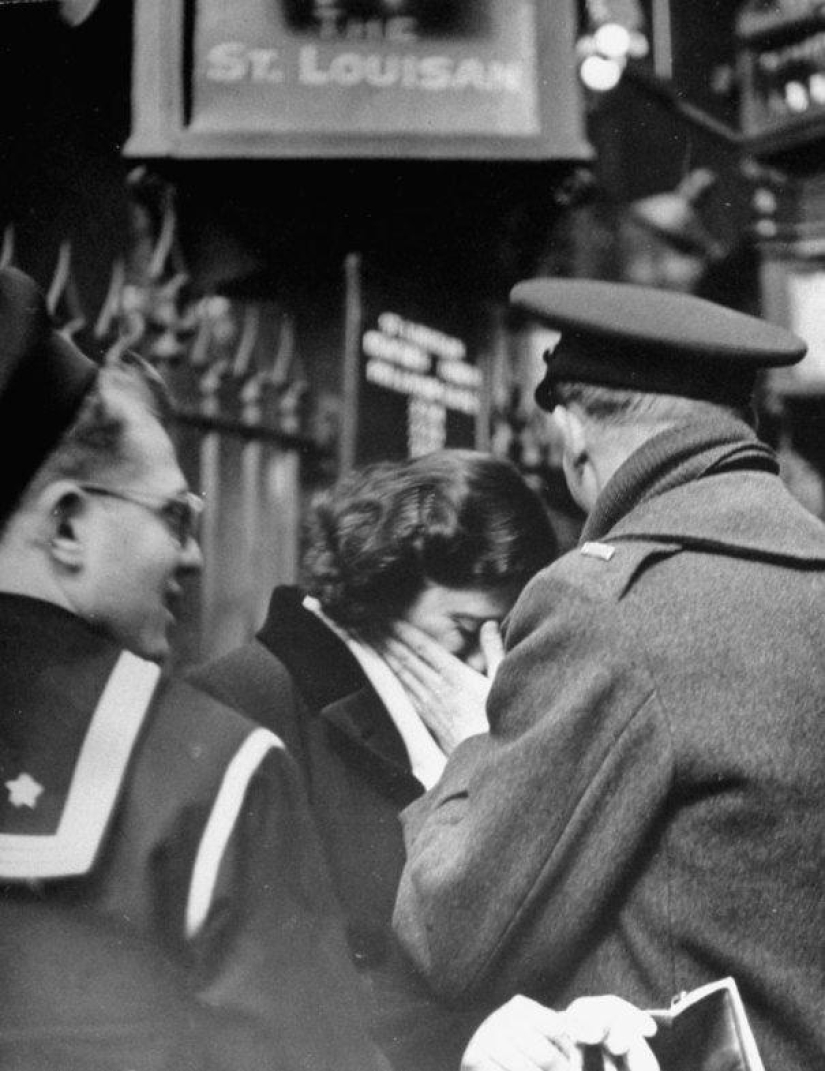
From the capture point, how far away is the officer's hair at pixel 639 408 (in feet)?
6.62

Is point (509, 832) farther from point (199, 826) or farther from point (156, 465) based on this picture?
point (156, 465)

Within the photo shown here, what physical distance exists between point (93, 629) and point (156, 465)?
1.15ft

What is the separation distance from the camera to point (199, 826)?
Answer: 230cm

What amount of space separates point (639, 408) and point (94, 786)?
123cm

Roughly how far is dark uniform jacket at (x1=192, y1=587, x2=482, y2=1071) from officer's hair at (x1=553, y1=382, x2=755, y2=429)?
757mm

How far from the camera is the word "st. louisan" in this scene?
8.71 feet

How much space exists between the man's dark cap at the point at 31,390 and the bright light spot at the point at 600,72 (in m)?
1.53

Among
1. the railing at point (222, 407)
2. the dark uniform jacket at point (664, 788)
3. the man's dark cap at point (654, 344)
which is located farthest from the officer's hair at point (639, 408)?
the railing at point (222, 407)

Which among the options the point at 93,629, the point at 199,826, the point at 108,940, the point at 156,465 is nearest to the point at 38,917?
the point at 108,940

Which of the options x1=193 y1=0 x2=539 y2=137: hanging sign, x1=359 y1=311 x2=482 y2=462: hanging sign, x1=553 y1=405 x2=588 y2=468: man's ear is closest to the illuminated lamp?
x1=193 y1=0 x2=539 y2=137: hanging sign

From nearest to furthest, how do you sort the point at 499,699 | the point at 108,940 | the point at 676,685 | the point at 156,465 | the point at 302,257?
1. the point at 676,685
2. the point at 499,699
3. the point at 108,940
4. the point at 156,465
5. the point at 302,257

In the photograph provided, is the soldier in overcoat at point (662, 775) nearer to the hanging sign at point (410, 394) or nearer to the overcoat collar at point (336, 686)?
the overcoat collar at point (336, 686)

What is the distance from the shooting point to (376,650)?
2.49 meters

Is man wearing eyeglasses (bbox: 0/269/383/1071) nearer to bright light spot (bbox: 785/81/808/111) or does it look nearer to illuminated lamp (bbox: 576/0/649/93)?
illuminated lamp (bbox: 576/0/649/93)
